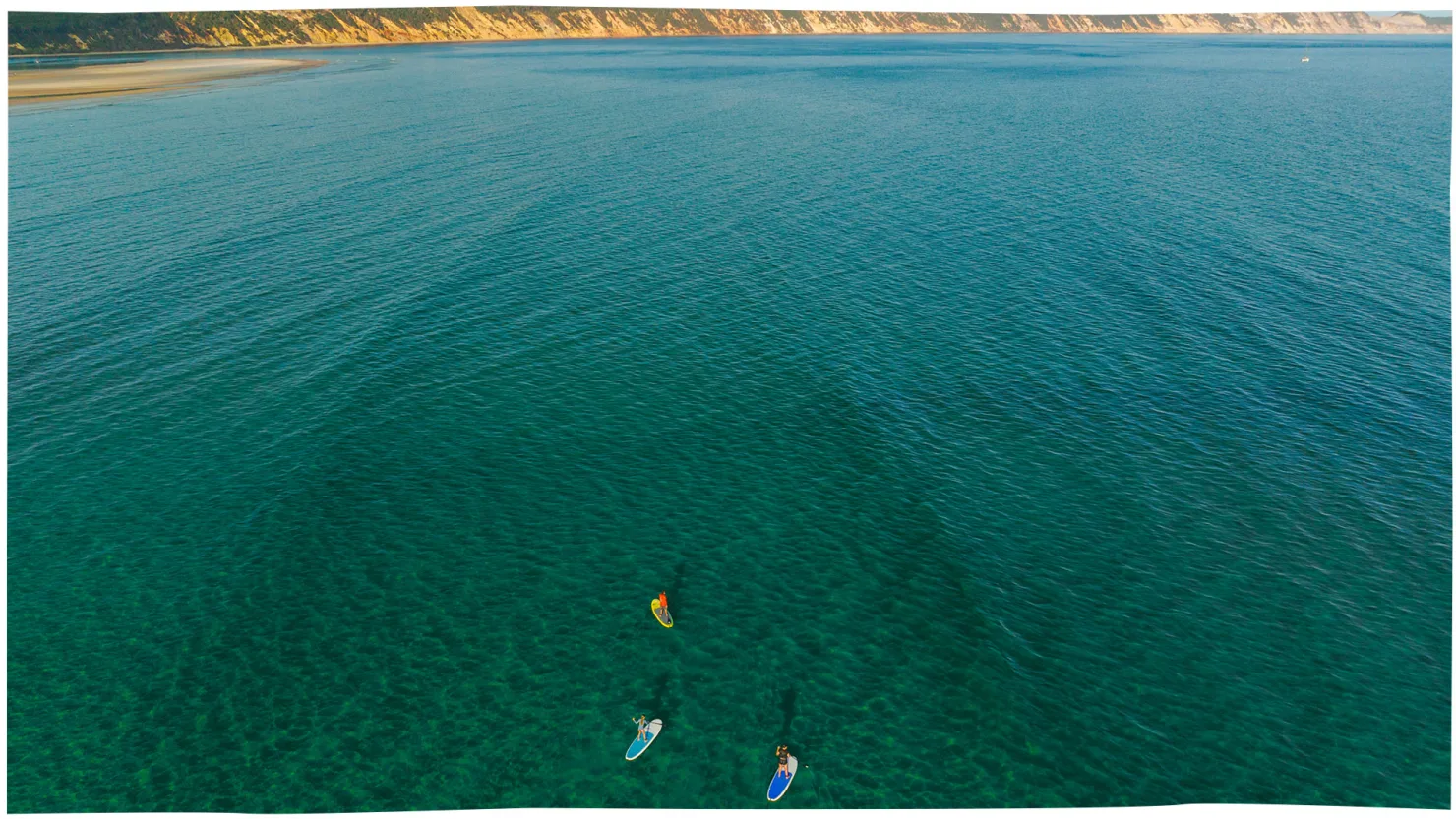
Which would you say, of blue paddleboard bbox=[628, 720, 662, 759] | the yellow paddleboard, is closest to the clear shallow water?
blue paddleboard bbox=[628, 720, 662, 759]

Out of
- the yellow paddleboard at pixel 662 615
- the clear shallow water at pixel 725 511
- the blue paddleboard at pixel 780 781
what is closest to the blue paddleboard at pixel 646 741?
the clear shallow water at pixel 725 511

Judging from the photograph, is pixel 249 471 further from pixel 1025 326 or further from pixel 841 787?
pixel 1025 326

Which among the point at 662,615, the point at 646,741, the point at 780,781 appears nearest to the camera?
the point at 780,781

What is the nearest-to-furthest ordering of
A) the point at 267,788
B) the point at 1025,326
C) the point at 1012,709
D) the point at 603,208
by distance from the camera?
the point at 267,788 → the point at 1012,709 → the point at 1025,326 → the point at 603,208

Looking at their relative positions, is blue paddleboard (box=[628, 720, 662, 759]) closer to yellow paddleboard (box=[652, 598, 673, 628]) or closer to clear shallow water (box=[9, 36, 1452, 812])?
clear shallow water (box=[9, 36, 1452, 812])

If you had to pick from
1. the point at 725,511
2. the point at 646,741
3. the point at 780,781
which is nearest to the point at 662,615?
the point at 646,741

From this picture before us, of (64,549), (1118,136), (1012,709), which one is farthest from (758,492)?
(1118,136)

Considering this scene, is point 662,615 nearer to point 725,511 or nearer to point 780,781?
point 725,511
